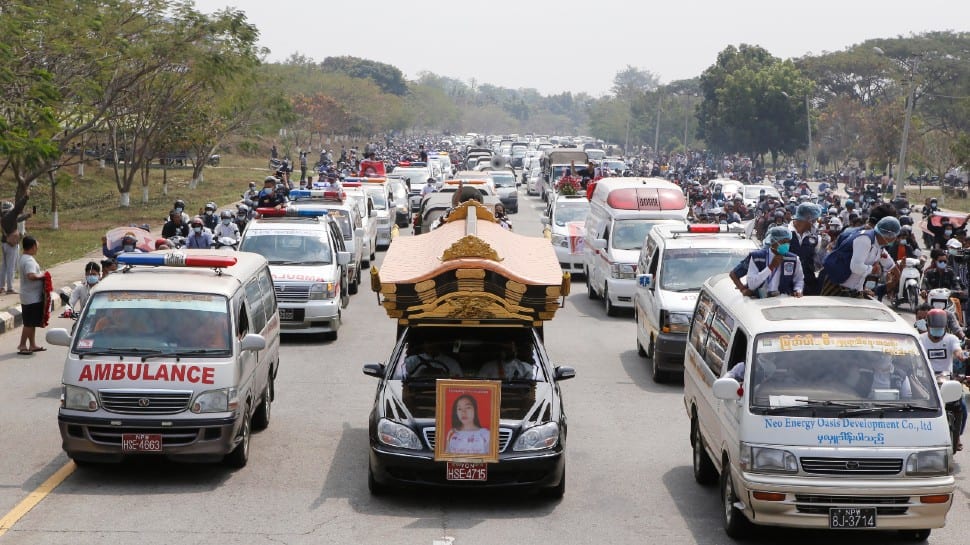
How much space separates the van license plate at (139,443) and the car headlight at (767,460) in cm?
502

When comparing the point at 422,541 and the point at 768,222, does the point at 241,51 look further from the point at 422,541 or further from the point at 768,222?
the point at 422,541

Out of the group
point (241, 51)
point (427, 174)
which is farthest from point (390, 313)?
point (427, 174)

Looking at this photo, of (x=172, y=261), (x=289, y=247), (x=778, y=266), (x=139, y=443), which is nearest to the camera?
(x=139, y=443)

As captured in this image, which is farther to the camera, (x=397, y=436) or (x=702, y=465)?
(x=702, y=465)

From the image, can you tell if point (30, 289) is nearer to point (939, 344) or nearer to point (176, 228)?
point (176, 228)

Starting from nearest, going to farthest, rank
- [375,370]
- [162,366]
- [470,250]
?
[162,366], [470,250], [375,370]

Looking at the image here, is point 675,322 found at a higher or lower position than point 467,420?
lower

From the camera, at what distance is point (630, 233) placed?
23.8m

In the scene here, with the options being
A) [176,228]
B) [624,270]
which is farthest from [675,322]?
[176,228]

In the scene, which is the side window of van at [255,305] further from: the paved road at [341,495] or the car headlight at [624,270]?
the car headlight at [624,270]

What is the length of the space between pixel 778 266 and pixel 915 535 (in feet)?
10.4

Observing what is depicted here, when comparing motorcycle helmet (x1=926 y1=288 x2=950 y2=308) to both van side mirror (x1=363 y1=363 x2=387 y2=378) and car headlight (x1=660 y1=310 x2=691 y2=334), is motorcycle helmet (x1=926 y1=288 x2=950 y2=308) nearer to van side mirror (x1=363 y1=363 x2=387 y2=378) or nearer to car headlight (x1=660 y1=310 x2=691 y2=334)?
car headlight (x1=660 y1=310 x2=691 y2=334)

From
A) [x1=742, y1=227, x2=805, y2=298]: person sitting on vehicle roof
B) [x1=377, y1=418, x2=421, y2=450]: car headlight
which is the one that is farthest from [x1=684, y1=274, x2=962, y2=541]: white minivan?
[x1=377, y1=418, x2=421, y2=450]: car headlight

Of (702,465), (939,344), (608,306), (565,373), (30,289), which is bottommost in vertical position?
(608,306)
